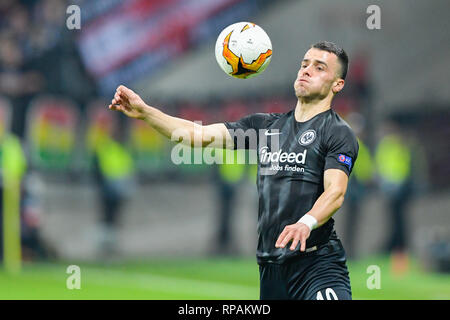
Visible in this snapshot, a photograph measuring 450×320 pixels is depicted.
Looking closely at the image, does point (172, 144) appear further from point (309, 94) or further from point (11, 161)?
point (309, 94)

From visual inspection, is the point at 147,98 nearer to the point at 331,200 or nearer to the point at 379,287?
the point at 379,287

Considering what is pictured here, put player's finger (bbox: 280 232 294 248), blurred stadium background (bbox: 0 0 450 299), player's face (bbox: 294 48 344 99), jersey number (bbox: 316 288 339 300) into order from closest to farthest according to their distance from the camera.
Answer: player's finger (bbox: 280 232 294 248), jersey number (bbox: 316 288 339 300), player's face (bbox: 294 48 344 99), blurred stadium background (bbox: 0 0 450 299)

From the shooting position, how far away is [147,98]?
710 inches

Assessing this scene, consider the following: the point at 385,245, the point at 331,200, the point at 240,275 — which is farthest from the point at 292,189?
the point at 385,245

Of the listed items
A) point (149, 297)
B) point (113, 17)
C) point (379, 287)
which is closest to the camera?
point (149, 297)

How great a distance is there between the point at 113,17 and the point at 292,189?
13.4 meters

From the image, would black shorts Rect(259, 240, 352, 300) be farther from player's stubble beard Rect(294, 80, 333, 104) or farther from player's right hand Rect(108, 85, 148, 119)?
player's right hand Rect(108, 85, 148, 119)

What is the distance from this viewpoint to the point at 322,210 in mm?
4953

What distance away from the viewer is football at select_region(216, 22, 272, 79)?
576cm

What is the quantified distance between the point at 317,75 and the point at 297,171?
66 centimetres

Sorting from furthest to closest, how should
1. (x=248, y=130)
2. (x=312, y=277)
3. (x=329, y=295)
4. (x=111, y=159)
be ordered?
(x=111, y=159), (x=248, y=130), (x=312, y=277), (x=329, y=295)

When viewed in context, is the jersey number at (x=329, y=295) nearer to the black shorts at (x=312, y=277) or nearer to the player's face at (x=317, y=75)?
the black shorts at (x=312, y=277)

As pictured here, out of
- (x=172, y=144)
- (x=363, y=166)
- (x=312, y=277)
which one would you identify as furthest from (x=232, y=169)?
(x=312, y=277)

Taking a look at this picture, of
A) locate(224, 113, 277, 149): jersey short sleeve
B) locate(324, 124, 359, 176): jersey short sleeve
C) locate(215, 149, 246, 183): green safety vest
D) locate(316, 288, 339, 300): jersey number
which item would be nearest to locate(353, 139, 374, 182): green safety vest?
locate(215, 149, 246, 183): green safety vest
